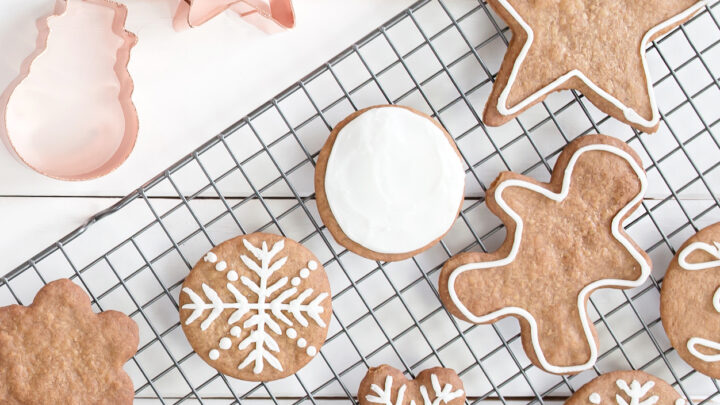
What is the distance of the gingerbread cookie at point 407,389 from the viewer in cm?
159

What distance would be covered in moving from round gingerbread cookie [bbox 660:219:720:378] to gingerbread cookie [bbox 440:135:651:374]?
0.10 m

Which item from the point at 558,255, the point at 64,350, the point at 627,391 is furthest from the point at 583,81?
the point at 64,350

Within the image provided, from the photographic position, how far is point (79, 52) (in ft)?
5.21

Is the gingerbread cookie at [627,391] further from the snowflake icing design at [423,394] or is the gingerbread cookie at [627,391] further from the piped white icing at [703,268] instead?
the snowflake icing design at [423,394]

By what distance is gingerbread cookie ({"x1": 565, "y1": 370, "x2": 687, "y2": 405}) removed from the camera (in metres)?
1.64

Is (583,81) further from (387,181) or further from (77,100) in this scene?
(77,100)

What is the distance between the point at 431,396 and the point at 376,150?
53cm

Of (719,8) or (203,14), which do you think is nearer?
(203,14)

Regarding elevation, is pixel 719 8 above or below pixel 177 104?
below

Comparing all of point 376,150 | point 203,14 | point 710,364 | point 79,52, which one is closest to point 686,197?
point 710,364

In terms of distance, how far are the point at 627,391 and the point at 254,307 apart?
832 millimetres

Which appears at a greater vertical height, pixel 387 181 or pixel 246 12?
pixel 246 12

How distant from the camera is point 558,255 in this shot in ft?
5.33

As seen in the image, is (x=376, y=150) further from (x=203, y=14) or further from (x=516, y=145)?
(x=203, y=14)
